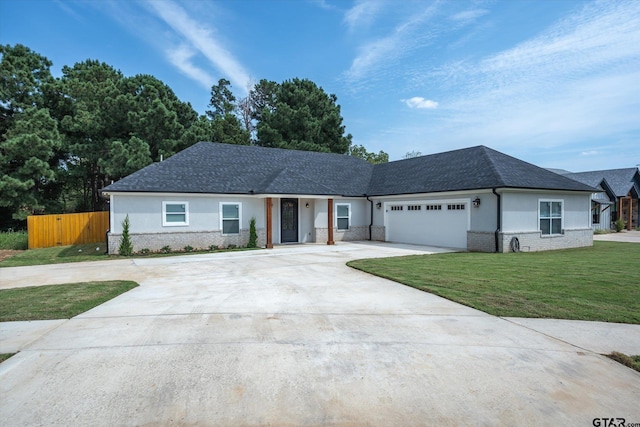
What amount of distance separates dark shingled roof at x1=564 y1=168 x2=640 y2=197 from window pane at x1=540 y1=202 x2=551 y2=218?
68.7 ft

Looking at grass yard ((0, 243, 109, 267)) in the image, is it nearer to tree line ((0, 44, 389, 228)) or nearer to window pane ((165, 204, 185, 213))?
window pane ((165, 204, 185, 213))

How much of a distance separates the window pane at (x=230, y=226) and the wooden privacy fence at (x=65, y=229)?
306 inches

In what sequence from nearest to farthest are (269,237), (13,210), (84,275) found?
(84,275) → (269,237) → (13,210)

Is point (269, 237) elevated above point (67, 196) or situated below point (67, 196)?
below

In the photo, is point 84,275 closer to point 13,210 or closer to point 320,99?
point 13,210

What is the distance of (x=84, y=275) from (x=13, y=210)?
18.1 m

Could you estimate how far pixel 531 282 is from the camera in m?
7.89

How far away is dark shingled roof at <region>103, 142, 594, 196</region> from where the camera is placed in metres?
15.2

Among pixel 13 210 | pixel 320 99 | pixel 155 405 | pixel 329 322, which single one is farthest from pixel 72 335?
pixel 320 99

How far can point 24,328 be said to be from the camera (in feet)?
16.8

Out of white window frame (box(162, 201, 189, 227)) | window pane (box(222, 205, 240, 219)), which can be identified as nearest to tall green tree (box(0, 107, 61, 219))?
white window frame (box(162, 201, 189, 227))

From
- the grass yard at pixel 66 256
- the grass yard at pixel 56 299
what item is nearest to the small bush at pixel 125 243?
the grass yard at pixel 66 256

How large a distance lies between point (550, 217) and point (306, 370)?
16.1m

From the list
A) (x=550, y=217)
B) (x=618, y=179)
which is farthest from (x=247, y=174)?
(x=618, y=179)
